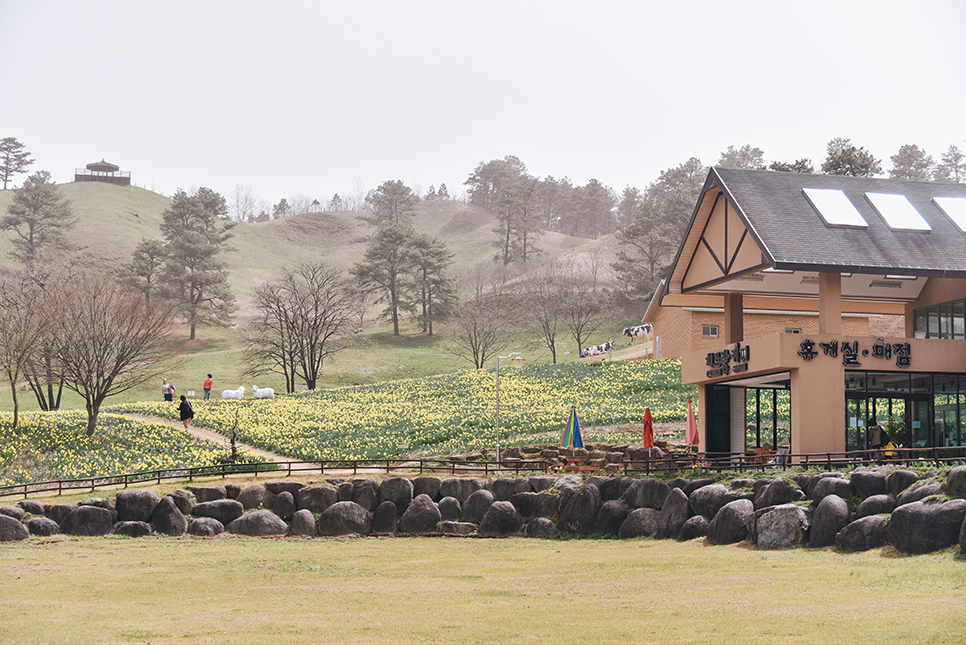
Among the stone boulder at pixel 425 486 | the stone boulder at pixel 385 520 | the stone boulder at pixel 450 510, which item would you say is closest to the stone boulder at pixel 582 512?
the stone boulder at pixel 450 510

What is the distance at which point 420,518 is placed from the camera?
1275 inches

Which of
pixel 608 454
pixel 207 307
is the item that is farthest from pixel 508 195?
pixel 608 454

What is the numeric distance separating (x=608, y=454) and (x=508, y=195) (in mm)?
103645

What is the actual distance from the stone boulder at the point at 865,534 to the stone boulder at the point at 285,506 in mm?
18605

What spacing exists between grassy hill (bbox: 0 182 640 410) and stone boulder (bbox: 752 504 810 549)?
129 ft

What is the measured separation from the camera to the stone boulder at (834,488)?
24.4 metres

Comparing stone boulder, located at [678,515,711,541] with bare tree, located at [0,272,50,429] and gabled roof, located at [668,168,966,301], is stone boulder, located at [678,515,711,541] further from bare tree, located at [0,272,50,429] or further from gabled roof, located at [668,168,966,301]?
bare tree, located at [0,272,50,429]

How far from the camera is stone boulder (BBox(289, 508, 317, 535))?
31.5m

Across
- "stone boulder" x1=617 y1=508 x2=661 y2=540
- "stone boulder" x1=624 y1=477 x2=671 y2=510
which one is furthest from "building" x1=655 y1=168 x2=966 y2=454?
"stone boulder" x1=617 y1=508 x2=661 y2=540

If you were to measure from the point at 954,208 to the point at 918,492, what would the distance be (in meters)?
18.0

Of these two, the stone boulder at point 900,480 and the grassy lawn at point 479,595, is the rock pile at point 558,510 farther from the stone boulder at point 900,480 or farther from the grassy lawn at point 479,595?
the grassy lawn at point 479,595

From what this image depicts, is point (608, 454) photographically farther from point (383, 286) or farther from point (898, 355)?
point (383, 286)

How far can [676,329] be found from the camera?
65.7 metres

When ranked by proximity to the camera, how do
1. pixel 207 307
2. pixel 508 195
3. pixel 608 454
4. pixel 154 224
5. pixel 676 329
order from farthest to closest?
1. pixel 154 224
2. pixel 508 195
3. pixel 207 307
4. pixel 676 329
5. pixel 608 454
